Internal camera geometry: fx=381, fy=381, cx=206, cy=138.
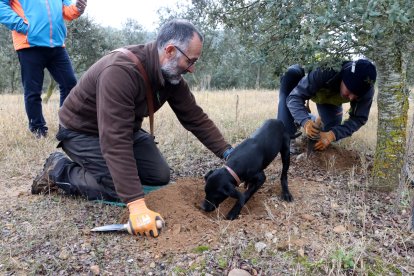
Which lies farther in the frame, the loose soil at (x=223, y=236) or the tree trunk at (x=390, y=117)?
the tree trunk at (x=390, y=117)

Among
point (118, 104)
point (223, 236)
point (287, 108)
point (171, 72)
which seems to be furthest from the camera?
point (287, 108)

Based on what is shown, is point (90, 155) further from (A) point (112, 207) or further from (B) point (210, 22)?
(B) point (210, 22)

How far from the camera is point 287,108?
5223 mm

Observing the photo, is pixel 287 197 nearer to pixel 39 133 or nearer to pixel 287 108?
pixel 287 108

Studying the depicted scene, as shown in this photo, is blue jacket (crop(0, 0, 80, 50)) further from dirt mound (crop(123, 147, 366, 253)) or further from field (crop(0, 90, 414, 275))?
dirt mound (crop(123, 147, 366, 253))

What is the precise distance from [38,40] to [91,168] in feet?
7.50

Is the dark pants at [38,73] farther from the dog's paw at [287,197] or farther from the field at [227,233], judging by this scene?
the dog's paw at [287,197]

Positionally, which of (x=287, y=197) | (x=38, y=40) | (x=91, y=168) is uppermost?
(x=38, y=40)

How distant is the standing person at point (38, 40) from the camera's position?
495 centimetres

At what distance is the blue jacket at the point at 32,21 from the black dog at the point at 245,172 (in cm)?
310

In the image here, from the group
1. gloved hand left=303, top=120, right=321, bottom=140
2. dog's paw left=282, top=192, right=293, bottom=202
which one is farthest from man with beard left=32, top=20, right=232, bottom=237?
gloved hand left=303, top=120, right=321, bottom=140

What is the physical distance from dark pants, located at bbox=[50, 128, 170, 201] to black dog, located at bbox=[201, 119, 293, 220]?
674 millimetres

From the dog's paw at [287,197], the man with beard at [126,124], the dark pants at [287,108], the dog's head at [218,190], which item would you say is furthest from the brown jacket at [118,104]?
the dark pants at [287,108]

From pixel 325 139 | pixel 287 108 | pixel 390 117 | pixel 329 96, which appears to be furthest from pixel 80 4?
pixel 390 117
